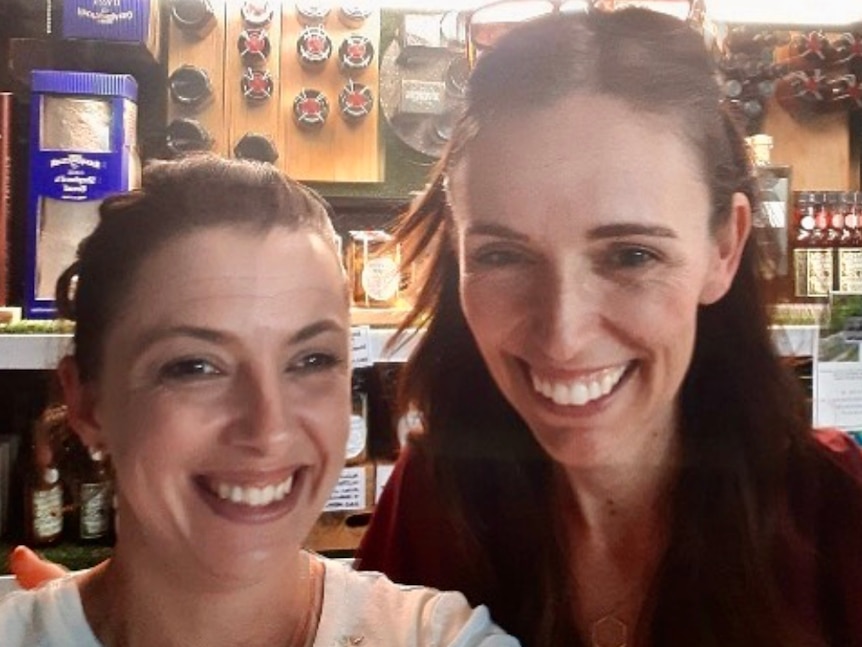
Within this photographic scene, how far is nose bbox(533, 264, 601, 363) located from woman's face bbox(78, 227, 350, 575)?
139 millimetres

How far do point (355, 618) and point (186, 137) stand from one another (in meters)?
0.35

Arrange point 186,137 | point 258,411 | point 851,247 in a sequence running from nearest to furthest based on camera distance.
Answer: point 258,411 < point 186,137 < point 851,247

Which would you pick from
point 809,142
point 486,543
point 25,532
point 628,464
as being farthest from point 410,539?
point 809,142

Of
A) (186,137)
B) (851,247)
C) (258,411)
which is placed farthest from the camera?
(851,247)

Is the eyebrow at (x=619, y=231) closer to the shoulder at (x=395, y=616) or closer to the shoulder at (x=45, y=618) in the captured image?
the shoulder at (x=395, y=616)

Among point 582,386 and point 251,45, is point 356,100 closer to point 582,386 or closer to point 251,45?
point 251,45

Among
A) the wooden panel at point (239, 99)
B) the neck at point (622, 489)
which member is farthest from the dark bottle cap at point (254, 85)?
the neck at point (622, 489)

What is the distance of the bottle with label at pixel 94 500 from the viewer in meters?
0.72

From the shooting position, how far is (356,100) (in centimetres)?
79

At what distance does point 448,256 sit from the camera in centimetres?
77

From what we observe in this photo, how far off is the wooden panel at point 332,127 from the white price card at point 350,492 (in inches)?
8.4

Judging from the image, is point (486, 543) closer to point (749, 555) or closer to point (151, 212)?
point (749, 555)

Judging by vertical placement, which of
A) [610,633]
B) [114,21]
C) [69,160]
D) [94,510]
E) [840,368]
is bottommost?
[610,633]

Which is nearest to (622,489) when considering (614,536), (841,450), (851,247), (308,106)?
(614,536)
